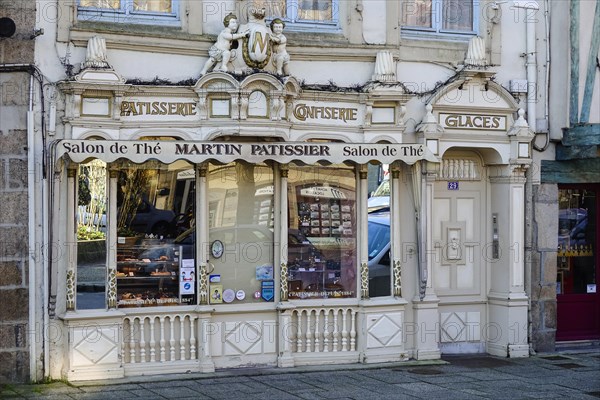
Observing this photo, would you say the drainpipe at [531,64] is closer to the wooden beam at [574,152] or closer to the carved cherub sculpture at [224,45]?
the wooden beam at [574,152]

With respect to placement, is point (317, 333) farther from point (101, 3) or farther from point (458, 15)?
point (101, 3)

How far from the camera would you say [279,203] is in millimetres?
12945

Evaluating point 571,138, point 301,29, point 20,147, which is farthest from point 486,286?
point 20,147

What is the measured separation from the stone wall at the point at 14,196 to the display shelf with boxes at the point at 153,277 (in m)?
1.19

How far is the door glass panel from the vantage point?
1497 cm

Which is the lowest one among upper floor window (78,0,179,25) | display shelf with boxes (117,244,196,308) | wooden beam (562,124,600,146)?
display shelf with boxes (117,244,196,308)

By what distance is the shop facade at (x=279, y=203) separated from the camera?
1191 centimetres

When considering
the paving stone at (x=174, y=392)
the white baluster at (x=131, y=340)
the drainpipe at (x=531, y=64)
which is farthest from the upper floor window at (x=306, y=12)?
the paving stone at (x=174, y=392)

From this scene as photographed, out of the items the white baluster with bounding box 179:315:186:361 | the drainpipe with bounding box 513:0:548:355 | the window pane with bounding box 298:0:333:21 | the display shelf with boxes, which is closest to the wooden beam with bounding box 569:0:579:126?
the drainpipe with bounding box 513:0:548:355

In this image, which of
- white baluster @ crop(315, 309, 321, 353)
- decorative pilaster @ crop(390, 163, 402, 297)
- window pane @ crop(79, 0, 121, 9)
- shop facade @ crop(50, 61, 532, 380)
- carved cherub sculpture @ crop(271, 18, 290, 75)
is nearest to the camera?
shop facade @ crop(50, 61, 532, 380)

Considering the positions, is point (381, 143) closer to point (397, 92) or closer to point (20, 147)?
point (397, 92)

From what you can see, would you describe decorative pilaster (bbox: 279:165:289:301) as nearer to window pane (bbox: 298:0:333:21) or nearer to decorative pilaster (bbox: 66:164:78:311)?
window pane (bbox: 298:0:333:21)

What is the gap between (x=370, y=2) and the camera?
43.8ft

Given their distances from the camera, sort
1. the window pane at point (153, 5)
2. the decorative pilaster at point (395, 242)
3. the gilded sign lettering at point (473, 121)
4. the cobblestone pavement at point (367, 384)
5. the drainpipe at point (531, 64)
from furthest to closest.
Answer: the drainpipe at point (531, 64), the gilded sign lettering at point (473, 121), the decorative pilaster at point (395, 242), the window pane at point (153, 5), the cobblestone pavement at point (367, 384)
